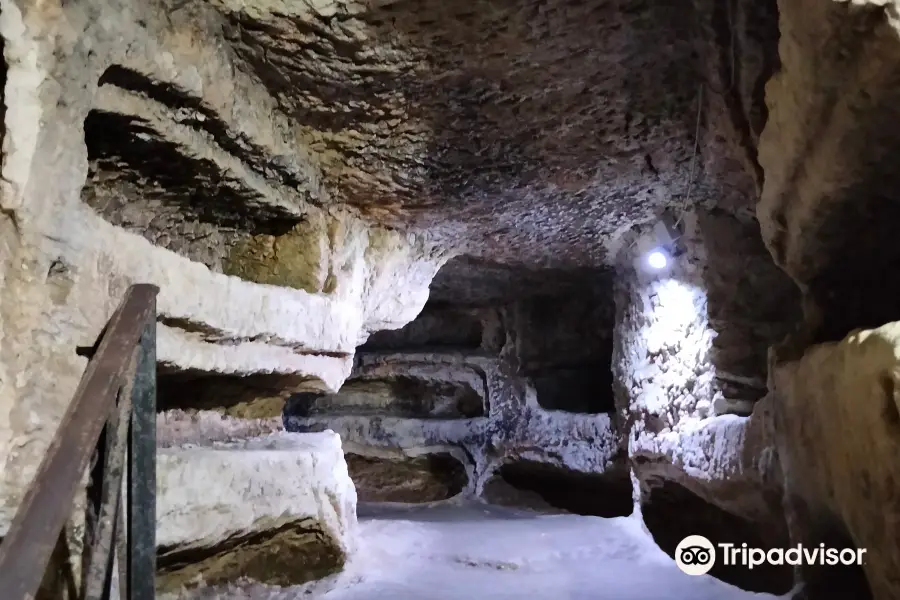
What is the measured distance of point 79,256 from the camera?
47.1 inches

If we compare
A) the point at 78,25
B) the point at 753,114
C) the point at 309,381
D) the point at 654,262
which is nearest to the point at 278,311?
the point at 309,381

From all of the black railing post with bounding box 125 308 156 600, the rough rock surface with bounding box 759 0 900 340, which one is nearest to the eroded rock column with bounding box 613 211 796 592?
the rough rock surface with bounding box 759 0 900 340

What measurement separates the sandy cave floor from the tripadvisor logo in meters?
0.07

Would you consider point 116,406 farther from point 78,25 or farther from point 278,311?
point 278,311

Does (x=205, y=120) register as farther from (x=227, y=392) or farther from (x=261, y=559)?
(x=261, y=559)

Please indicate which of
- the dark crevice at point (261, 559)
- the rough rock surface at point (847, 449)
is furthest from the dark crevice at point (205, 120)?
the rough rock surface at point (847, 449)

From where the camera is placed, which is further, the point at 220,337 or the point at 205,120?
the point at 220,337

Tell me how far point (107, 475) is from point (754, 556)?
1.73m

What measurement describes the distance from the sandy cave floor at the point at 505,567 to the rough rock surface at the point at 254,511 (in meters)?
0.06

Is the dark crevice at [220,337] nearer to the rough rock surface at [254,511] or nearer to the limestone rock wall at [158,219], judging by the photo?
the limestone rock wall at [158,219]

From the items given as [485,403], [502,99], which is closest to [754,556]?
[502,99]

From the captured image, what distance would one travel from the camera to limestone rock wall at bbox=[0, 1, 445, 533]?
3.47ft

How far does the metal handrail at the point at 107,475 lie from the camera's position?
84 cm

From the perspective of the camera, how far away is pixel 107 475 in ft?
3.51
